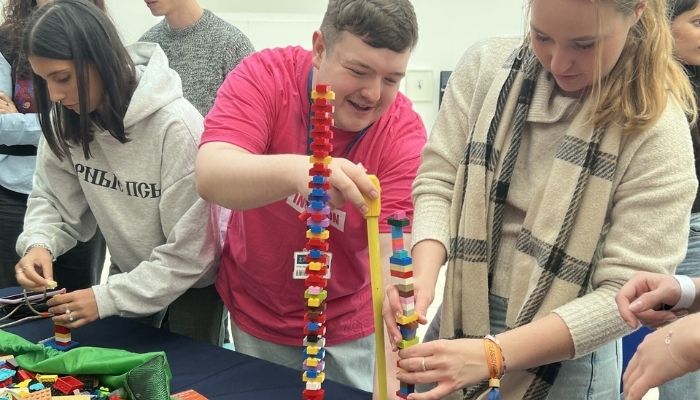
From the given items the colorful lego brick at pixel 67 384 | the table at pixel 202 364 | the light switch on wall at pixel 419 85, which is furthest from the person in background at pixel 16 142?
the light switch on wall at pixel 419 85

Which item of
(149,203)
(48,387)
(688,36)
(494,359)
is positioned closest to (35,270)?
(149,203)

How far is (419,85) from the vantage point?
4.67 metres

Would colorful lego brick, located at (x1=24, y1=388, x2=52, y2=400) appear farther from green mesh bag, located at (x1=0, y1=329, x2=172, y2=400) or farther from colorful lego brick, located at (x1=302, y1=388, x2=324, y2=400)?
colorful lego brick, located at (x1=302, y1=388, x2=324, y2=400)

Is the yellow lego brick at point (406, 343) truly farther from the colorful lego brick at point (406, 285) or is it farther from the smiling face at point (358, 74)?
the smiling face at point (358, 74)

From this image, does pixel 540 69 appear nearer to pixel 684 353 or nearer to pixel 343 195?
pixel 343 195

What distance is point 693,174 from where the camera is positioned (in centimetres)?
109

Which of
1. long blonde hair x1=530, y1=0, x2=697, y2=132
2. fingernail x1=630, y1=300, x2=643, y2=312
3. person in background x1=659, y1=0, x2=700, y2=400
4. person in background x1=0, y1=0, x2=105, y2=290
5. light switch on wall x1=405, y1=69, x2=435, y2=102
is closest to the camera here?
fingernail x1=630, y1=300, x2=643, y2=312

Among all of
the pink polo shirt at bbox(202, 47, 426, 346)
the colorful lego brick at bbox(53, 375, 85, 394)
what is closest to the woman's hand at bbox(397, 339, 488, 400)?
the pink polo shirt at bbox(202, 47, 426, 346)

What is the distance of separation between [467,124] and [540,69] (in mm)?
161

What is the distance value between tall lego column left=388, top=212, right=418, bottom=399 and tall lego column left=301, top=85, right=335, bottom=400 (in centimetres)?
11

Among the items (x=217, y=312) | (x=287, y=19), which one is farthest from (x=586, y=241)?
(x=287, y=19)

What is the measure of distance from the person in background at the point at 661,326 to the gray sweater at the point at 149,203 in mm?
944

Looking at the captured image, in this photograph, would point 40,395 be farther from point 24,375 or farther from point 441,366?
point 441,366

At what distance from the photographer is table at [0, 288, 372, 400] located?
4.27 ft
